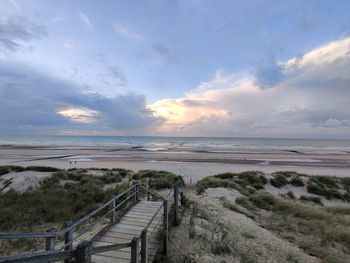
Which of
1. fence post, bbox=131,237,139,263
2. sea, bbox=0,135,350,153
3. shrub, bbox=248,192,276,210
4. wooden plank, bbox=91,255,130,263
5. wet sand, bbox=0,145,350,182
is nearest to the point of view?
fence post, bbox=131,237,139,263

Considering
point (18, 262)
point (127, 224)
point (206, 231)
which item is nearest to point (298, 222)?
point (206, 231)

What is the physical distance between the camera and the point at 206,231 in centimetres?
948

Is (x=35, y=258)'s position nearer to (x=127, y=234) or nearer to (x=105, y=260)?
(x=105, y=260)

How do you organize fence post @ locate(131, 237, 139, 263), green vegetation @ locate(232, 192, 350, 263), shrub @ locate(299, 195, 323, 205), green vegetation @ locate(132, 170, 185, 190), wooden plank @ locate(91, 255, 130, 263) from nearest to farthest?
fence post @ locate(131, 237, 139, 263) < wooden plank @ locate(91, 255, 130, 263) < green vegetation @ locate(232, 192, 350, 263) < shrub @ locate(299, 195, 323, 205) < green vegetation @ locate(132, 170, 185, 190)

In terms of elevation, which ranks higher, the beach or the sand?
the beach

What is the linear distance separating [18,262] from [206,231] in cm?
749

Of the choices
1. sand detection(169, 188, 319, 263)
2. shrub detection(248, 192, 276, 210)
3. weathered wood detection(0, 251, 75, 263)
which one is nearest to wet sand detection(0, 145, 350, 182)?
shrub detection(248, 192, 276, 210)

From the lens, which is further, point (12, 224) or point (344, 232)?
point (12, 224)

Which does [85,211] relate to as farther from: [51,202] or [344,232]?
[344,232]

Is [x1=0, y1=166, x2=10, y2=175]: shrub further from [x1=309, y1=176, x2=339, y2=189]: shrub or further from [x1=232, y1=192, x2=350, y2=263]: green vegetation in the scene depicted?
[x1=309, y1=176, x2=339, y2=189]: shrub

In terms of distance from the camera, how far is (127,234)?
Answer: 8.03 meters

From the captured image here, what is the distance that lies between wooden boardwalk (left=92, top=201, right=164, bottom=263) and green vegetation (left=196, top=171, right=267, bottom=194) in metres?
8.94

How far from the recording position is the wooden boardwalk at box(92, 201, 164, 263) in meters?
6.53

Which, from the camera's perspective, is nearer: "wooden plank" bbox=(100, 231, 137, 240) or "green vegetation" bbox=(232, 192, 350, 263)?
"wooden plank" bbox=(100, 231, 137, 240)
